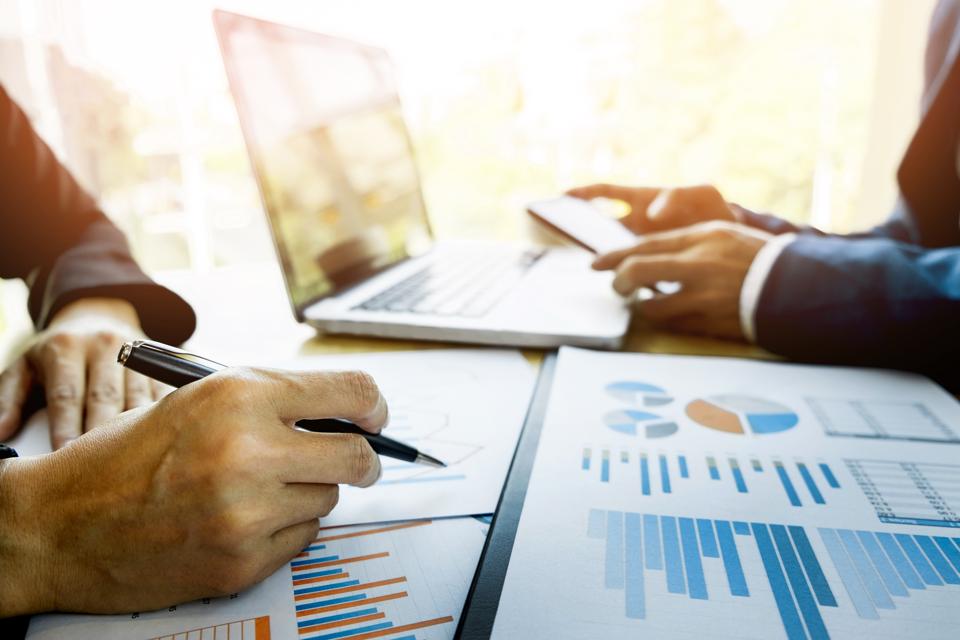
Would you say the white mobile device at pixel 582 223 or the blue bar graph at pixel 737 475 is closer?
the blue bar graph at pixel 737 475

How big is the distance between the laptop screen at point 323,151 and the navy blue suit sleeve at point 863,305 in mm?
443

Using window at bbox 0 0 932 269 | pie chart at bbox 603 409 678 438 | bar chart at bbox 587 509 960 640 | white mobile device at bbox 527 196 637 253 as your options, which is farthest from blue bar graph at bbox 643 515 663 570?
window at bbox 0 0 932 269

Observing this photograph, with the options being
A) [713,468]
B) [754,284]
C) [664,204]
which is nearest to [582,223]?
[664,204]

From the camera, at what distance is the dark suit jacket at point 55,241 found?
2.00 ft

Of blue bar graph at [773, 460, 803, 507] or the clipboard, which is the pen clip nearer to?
the clipboard

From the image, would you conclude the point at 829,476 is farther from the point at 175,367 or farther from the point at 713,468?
the point at 175,367

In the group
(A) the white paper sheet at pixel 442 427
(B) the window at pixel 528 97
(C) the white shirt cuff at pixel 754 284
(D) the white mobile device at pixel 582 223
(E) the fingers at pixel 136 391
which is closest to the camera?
(A) the white paper sheet at pixel 442 427

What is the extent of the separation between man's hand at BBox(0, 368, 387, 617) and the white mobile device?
0.50 meters

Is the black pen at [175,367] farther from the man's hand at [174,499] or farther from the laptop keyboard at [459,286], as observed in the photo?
the laptop keyboard at [459,286]

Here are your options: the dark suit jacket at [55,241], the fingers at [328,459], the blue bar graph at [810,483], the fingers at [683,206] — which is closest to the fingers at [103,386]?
the dark suit jacket at [55,241]

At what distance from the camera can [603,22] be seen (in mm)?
3182

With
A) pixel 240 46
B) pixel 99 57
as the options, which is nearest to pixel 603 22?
pixel 99 57

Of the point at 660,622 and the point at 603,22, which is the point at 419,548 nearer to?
the point at 660,622

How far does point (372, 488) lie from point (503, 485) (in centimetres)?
7
